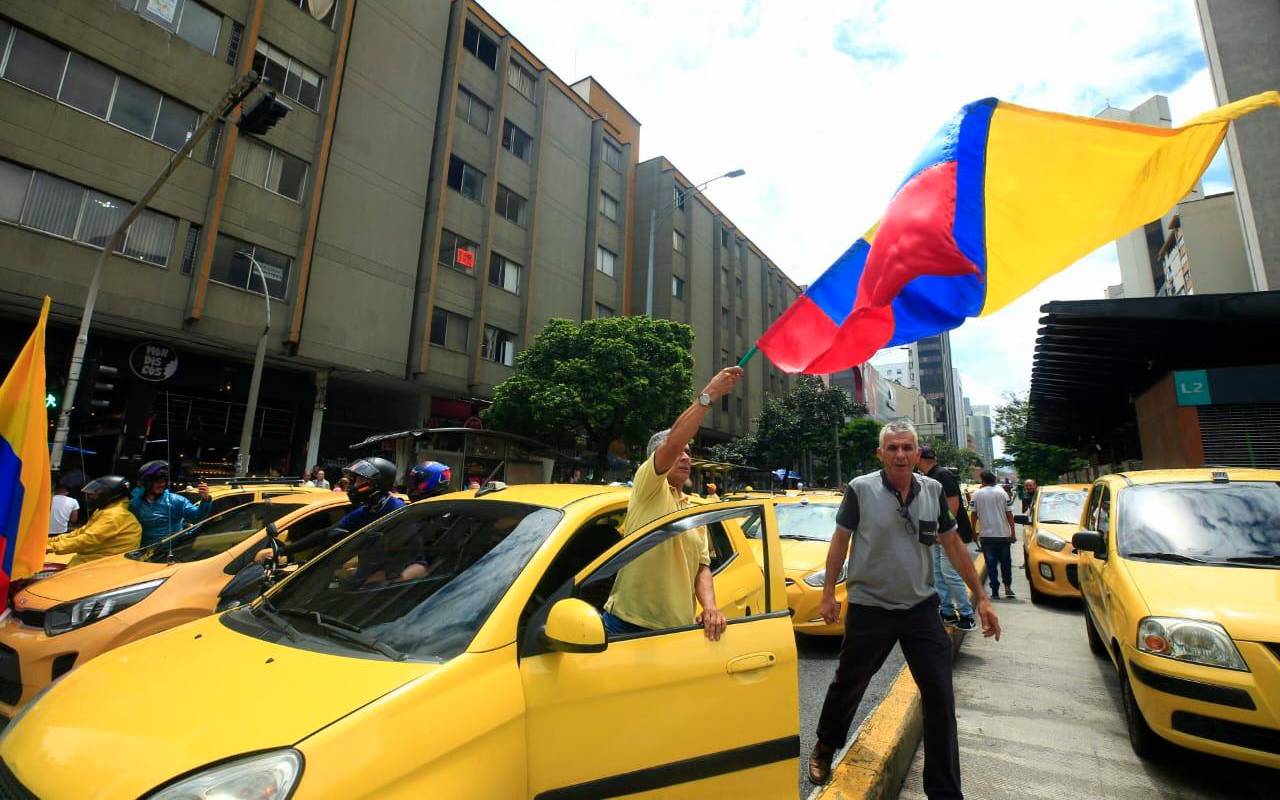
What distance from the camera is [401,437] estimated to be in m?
8.09

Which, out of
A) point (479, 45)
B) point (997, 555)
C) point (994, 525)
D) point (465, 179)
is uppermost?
point (479, 45)

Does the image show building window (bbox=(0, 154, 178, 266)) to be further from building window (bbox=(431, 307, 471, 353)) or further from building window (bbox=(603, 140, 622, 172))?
building window (bbox=(603, 140, 622, 172))

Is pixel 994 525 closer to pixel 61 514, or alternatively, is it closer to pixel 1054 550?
pixel 1054 550

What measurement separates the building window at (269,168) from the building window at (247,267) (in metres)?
1.83

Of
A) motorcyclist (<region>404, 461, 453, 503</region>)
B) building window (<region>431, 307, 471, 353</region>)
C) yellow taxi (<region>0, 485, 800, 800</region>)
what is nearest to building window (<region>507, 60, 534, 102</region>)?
building window (<region>431, 307, 471, 353</region>)

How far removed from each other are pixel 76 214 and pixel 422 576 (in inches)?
674

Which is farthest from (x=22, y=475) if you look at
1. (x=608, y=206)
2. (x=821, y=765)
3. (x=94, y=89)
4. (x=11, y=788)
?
(x=608, y=206)

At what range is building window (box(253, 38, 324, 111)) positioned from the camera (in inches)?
666

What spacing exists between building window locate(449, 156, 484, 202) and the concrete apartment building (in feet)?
0.28

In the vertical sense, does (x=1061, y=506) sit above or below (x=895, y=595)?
above

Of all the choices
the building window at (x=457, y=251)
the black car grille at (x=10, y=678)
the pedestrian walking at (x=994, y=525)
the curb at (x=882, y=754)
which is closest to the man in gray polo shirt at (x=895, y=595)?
the curb at (x=882, y=754)

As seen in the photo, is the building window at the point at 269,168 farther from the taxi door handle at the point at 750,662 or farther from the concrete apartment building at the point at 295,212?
the taxi door handle at the point at 750,662

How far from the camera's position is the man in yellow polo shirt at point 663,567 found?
2.44 m

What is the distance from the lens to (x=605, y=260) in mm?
29188
